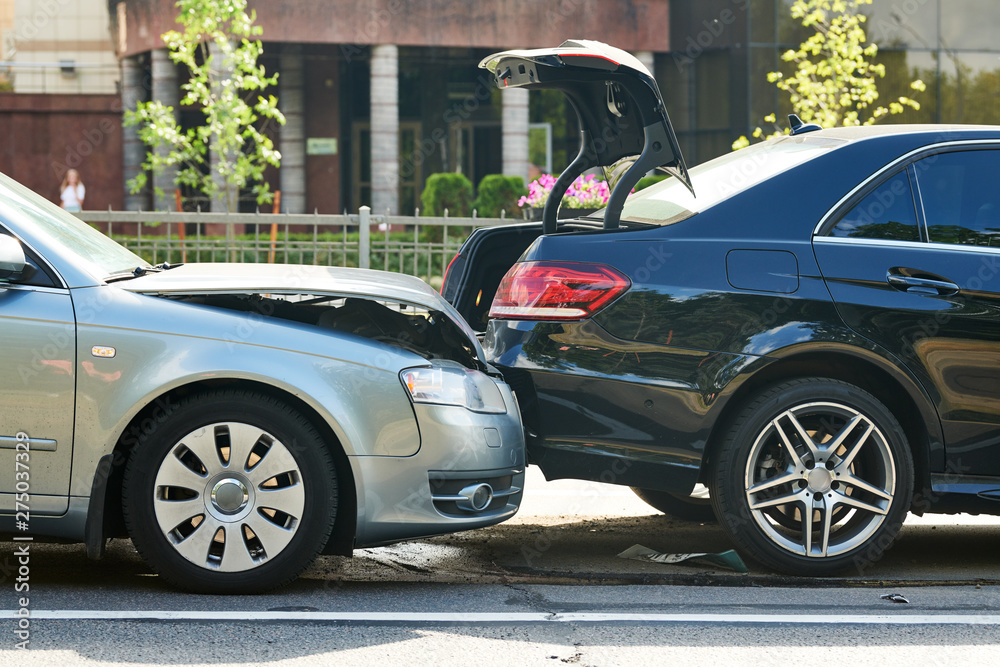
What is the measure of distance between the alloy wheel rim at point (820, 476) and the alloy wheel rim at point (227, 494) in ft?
5.88

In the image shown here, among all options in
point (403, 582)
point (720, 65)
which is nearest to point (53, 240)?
point (403, 582)

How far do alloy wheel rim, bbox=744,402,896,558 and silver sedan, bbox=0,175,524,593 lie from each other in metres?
1.16

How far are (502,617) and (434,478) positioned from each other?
21.9 inches

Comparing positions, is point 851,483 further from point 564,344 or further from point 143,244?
point 143,244

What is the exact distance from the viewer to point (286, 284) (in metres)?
4.48

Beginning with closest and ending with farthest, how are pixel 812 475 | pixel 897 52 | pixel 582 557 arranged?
pixel 812 475 < pixel 582 557 < pixel 897 52

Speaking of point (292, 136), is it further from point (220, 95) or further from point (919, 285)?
point (919, 285)

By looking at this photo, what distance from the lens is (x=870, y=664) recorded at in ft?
12.3

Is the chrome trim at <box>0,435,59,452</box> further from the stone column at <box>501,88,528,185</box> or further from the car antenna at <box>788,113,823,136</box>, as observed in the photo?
the stone column at <box>501,88,528,185</box>

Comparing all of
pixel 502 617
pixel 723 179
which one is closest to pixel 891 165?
pixel 723 179

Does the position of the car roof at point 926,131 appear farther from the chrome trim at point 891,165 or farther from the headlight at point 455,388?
the headlight at point 455,388

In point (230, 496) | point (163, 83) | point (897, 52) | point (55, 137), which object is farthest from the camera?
point (55, 137)

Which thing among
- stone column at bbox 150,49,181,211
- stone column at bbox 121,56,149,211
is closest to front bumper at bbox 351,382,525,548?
stone column at bbox 150,49,181,211

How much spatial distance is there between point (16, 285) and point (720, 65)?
928 inches
